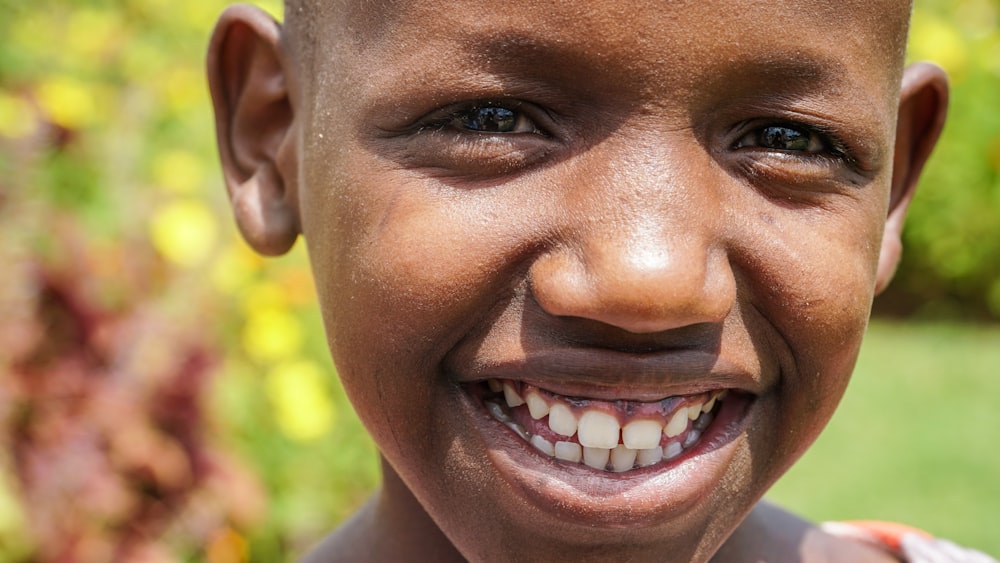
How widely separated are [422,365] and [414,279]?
0.13m

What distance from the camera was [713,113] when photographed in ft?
5.03

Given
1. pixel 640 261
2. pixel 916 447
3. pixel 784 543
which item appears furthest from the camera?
pixel 916 447

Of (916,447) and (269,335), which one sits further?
(916,447)

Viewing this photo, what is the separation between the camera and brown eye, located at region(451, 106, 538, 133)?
1600 millimetres

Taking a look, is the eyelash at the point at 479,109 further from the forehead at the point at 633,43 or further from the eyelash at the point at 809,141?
the eyelash at the point at 809,141

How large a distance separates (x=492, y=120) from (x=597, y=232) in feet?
0.83

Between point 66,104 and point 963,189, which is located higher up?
point 963,189

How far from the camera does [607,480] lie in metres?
1.62

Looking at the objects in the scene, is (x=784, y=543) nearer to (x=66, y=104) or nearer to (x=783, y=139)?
(x=783, y=139)

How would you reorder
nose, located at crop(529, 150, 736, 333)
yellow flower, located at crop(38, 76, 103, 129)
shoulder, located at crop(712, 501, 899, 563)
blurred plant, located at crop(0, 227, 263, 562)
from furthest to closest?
yellow flower, located at crop(38, 76, 103, 129)
blurred plant, located at crop(0, 227, 263, 562)
shoulder, located at crop(712, 501, 899, 563)
nose, located at crop(529, 150, 736, 333)

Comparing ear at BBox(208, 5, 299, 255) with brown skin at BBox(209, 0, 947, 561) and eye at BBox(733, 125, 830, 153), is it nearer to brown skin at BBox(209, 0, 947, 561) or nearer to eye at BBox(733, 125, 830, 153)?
brown skin at BBox(209, 0, 947, 561)

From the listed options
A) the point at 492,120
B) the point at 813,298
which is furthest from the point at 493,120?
the point at 813,298

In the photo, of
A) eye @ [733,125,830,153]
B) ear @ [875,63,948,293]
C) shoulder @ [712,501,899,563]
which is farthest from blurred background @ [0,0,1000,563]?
eye @ [733,125,830,153]

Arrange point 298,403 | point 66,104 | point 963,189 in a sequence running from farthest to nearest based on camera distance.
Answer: point 963,189 → point 66,104 → point 298,403
